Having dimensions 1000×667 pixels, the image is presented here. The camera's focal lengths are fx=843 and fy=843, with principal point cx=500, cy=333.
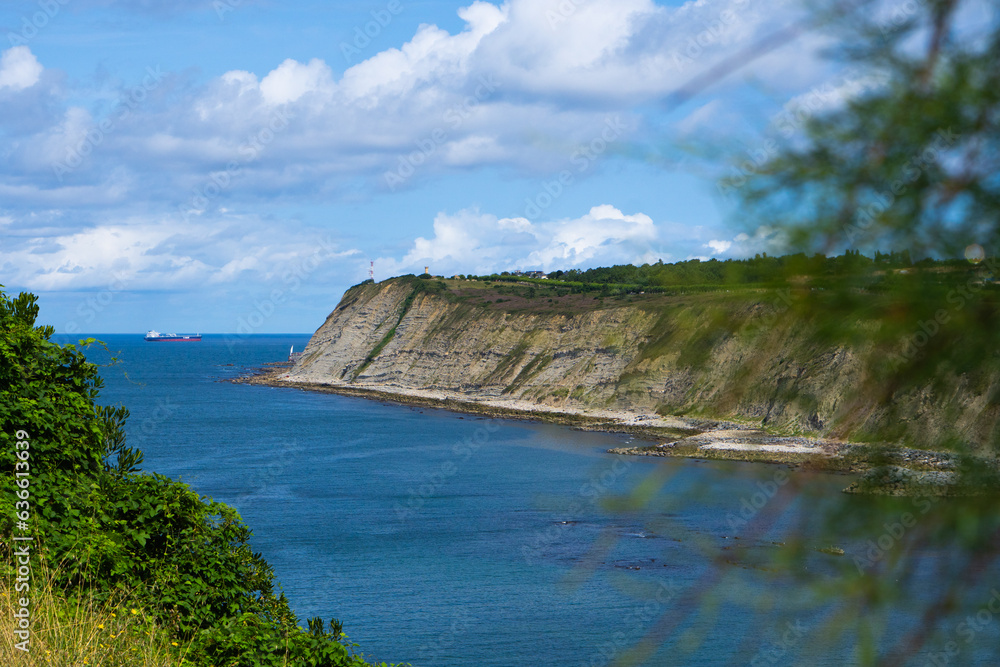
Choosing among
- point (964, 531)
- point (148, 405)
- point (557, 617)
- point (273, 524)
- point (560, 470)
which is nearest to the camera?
point (964, 531)

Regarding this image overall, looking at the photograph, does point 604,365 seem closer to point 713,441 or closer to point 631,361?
point 631,361

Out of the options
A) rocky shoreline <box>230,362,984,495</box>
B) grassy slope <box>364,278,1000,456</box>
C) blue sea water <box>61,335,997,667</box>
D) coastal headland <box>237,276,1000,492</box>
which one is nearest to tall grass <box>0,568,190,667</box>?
blue sea water <box>61,335,997,667</box>

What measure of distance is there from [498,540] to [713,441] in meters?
22.5

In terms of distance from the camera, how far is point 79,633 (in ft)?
24.8

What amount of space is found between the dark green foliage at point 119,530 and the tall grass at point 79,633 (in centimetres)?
34

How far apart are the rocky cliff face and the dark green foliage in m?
6.13

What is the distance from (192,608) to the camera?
10.3m

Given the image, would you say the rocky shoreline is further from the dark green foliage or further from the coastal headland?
the dark green foliage

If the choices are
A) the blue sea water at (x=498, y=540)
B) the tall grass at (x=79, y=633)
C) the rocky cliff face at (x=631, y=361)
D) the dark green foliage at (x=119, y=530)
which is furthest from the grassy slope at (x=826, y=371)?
the dark green foliage at (x=119, y=530)

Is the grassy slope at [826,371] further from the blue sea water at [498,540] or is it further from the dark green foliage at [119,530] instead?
the dark green foliage at [119,530]

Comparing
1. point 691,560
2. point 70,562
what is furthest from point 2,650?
point 691,560

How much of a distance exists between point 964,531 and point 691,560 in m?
32.2

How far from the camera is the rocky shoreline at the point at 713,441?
2205mm

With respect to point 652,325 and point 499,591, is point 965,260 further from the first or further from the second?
point 652,325
